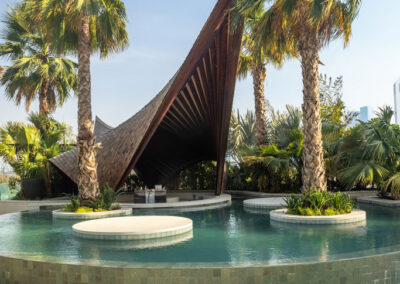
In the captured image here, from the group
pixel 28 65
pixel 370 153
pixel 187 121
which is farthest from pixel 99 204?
pixel 28 65

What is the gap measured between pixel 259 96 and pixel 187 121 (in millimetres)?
4470

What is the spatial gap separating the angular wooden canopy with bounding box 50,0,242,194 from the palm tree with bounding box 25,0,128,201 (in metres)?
1.95

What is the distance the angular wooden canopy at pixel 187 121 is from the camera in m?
12.9

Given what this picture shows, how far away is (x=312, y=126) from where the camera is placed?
33.1 ft

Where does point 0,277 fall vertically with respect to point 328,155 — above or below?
below

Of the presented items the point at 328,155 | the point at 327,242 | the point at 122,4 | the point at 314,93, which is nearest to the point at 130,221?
the point at 327,242

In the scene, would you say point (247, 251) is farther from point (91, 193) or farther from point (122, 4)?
point (122, 4)

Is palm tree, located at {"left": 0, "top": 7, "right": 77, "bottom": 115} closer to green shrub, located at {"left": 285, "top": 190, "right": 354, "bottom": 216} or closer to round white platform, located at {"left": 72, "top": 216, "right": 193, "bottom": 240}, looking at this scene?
round white platform, located at {"left": 72, "top": 216, "right": 193, "bottom": 240}

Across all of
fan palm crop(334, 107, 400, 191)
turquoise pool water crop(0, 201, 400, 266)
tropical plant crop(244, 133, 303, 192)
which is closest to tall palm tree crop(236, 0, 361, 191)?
turquoise pool water crop(0, 201, 400, 266)

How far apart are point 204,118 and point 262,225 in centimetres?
867

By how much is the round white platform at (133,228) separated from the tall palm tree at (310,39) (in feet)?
12.2

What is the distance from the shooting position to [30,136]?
16859mm

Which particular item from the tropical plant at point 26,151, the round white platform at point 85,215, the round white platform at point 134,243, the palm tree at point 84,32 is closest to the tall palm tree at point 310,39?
the round white platform at point 134,243

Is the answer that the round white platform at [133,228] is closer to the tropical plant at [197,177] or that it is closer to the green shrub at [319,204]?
the green shrub at [319,204]
